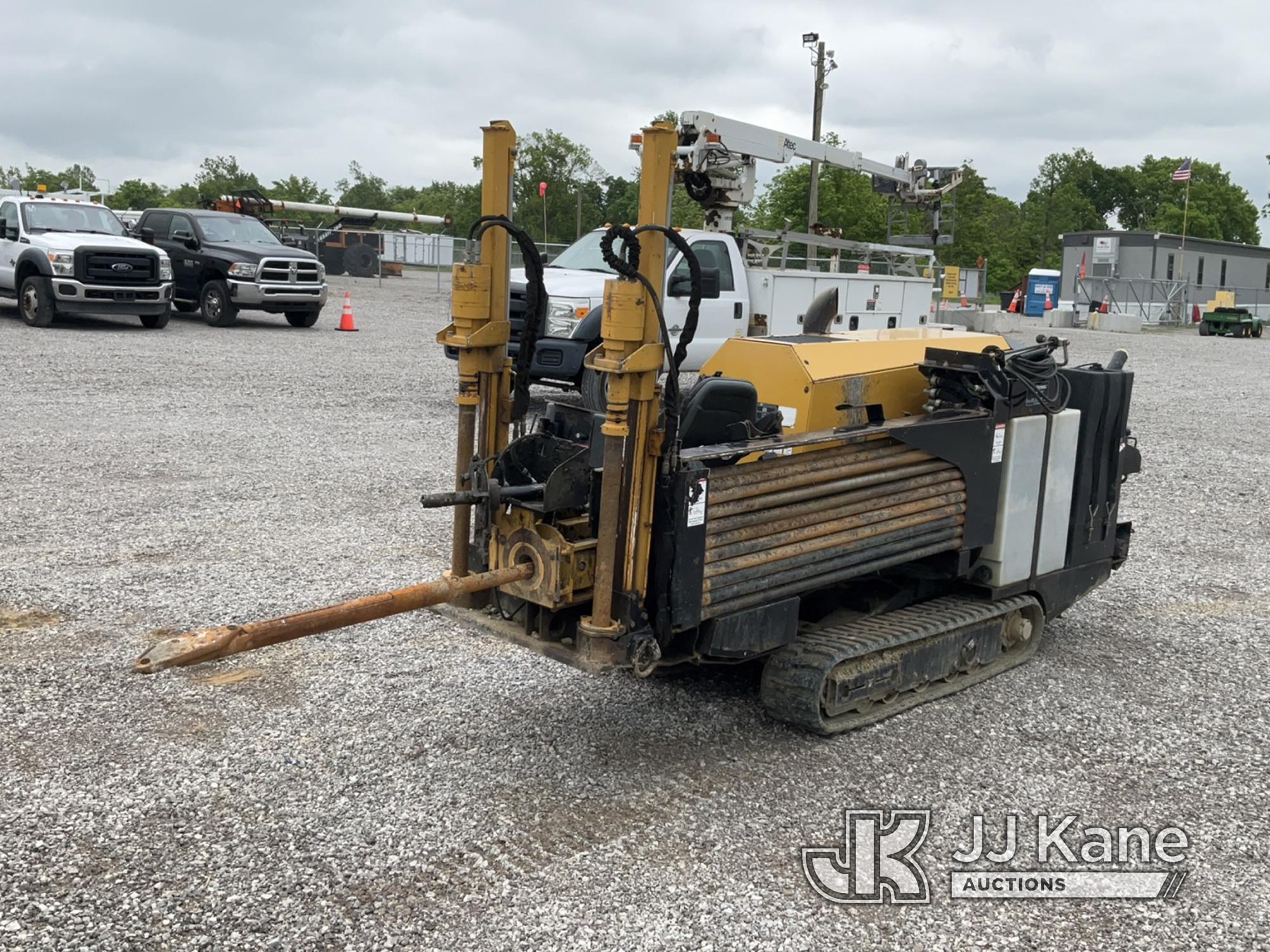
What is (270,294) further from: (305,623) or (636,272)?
(305,623)

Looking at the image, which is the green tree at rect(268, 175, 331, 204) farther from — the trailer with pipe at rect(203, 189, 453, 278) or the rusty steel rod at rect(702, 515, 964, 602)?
the rusty steel rod at rect(702, 515, 964, 602)

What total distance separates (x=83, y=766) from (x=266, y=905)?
1.27 m

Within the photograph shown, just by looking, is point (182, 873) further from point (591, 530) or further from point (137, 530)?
point (137, 530)

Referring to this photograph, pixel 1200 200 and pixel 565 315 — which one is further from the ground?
pixel 1200 200

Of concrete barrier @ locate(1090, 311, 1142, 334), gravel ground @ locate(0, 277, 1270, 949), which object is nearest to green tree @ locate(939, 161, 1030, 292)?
concrete barrier @ locate(1090, 311, 1142, 334)

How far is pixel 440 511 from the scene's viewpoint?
8586 mm

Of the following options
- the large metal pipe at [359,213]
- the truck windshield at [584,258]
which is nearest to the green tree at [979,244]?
the large metal pipe at [359,213]

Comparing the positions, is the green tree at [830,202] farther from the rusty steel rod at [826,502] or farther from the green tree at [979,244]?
the rusty steel rod at [826,502]

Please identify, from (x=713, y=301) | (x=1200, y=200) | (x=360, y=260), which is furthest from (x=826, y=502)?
(x=1200, y=200)

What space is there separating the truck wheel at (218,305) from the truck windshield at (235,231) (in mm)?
846

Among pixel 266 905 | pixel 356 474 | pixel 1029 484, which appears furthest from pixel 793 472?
pixel 356 474

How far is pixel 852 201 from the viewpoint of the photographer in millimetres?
47750

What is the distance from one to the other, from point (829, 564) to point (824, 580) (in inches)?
2.7

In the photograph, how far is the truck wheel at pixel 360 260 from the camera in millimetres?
42219
